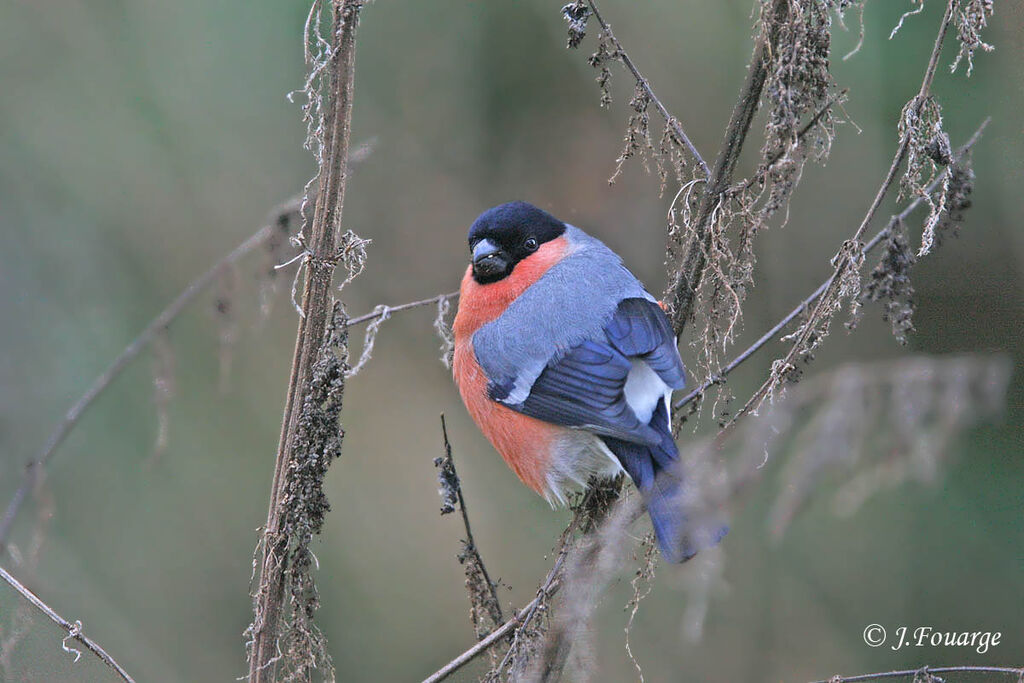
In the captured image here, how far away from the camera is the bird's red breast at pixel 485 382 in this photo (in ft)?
8.63

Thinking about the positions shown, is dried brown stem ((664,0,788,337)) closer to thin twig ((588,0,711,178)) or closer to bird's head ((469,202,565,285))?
thin twig ((588,0,711,178))

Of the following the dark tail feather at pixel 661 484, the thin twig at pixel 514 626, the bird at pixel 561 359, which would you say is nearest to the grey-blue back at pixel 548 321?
the bird at pixel 561 359

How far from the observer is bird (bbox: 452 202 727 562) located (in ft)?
7.91

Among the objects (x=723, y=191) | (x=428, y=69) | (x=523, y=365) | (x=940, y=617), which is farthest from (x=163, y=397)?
(x=940, y=617)

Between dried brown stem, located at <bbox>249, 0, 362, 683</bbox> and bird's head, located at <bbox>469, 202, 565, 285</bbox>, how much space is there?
900 mm

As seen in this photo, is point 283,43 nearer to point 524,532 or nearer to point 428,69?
point 428,69

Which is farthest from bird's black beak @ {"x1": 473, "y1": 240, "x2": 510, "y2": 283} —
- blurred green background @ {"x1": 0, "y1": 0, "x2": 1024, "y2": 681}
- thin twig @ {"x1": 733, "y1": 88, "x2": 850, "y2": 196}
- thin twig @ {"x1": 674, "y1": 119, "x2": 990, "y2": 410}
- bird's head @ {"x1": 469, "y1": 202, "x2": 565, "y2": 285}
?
blurred green background @ {"x1": 0, "y1": 0, "x2": 1024, "y2": 681}

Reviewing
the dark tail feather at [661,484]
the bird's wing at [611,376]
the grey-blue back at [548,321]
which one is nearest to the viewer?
the dark tail feather at [661,484]

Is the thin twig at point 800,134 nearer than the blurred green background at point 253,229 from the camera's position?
Yes

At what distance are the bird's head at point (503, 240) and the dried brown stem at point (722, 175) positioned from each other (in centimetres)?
80

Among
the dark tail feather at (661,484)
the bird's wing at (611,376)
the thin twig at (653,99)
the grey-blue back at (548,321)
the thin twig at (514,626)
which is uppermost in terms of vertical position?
the thin twig at (653,99)

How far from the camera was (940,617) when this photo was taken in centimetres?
393

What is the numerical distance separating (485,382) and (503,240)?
457 mm

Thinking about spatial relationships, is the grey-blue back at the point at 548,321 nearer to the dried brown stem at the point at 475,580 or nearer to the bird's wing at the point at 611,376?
the bird's wing at the point at 611,376
